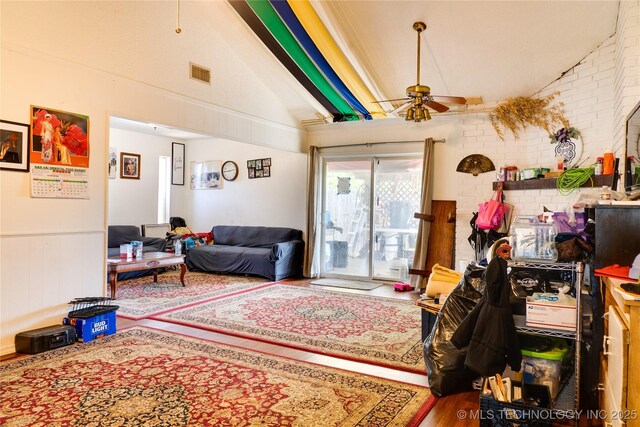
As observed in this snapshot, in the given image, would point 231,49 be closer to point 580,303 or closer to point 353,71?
point 353,71

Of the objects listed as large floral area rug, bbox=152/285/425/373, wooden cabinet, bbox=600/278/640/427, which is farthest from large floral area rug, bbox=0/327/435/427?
wooden cabinet, bbox=600/278/640/427

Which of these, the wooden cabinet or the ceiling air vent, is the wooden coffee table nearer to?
the ceiling air vent

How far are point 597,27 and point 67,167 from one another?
504cm

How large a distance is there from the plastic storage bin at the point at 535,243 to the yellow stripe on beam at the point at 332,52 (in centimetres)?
281

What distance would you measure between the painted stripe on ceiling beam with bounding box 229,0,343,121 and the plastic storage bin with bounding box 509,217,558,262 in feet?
13.2

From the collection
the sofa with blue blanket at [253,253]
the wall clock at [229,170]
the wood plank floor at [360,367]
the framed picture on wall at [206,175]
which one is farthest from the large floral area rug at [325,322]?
the framed picture on wall at [206,175]

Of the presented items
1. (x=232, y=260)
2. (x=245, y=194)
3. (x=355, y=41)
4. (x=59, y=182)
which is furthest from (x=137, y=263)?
(x=355, y=41)

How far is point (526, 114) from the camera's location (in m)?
5.25

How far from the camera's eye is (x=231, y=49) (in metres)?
5.60

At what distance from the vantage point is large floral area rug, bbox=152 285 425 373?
355 centimetres

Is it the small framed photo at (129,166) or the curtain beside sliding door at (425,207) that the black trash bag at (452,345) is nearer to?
the curtain beside sliding door at (425,207)

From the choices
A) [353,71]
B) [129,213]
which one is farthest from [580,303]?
[129,213]

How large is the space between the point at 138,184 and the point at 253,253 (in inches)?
126

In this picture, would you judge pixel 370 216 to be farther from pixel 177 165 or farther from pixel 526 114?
pixel 177 165
